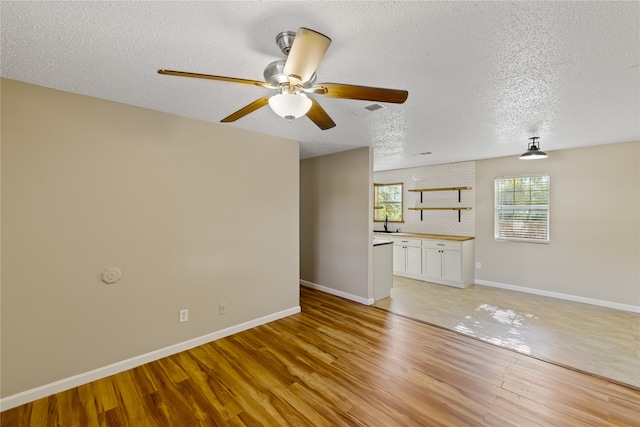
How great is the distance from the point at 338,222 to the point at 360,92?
123 inches

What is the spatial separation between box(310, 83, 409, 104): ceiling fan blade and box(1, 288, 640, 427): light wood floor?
2059mm

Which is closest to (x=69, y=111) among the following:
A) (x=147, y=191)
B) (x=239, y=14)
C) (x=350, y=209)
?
(x=147, y=191)

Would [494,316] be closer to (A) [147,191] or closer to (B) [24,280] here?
(A) [147,191]

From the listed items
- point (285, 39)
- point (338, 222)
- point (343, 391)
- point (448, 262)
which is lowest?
point (343, 391)

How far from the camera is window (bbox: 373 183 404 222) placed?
21.2 feet

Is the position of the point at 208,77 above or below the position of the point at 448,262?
above

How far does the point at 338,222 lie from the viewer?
14.8ft

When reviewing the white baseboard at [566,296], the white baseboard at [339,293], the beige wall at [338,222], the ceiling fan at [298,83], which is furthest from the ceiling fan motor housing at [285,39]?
the white baseboard at [566,296]

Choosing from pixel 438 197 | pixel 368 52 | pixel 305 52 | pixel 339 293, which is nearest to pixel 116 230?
pixel 305 52

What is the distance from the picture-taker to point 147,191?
259cm

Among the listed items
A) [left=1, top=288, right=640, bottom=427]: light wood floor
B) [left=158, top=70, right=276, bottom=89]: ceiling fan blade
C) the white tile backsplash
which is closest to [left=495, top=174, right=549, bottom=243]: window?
the white tile backsplash

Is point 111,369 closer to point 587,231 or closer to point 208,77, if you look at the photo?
point 208,77

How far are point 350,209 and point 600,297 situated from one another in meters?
3.84

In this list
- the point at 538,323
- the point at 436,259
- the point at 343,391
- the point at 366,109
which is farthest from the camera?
the point at 436,259
